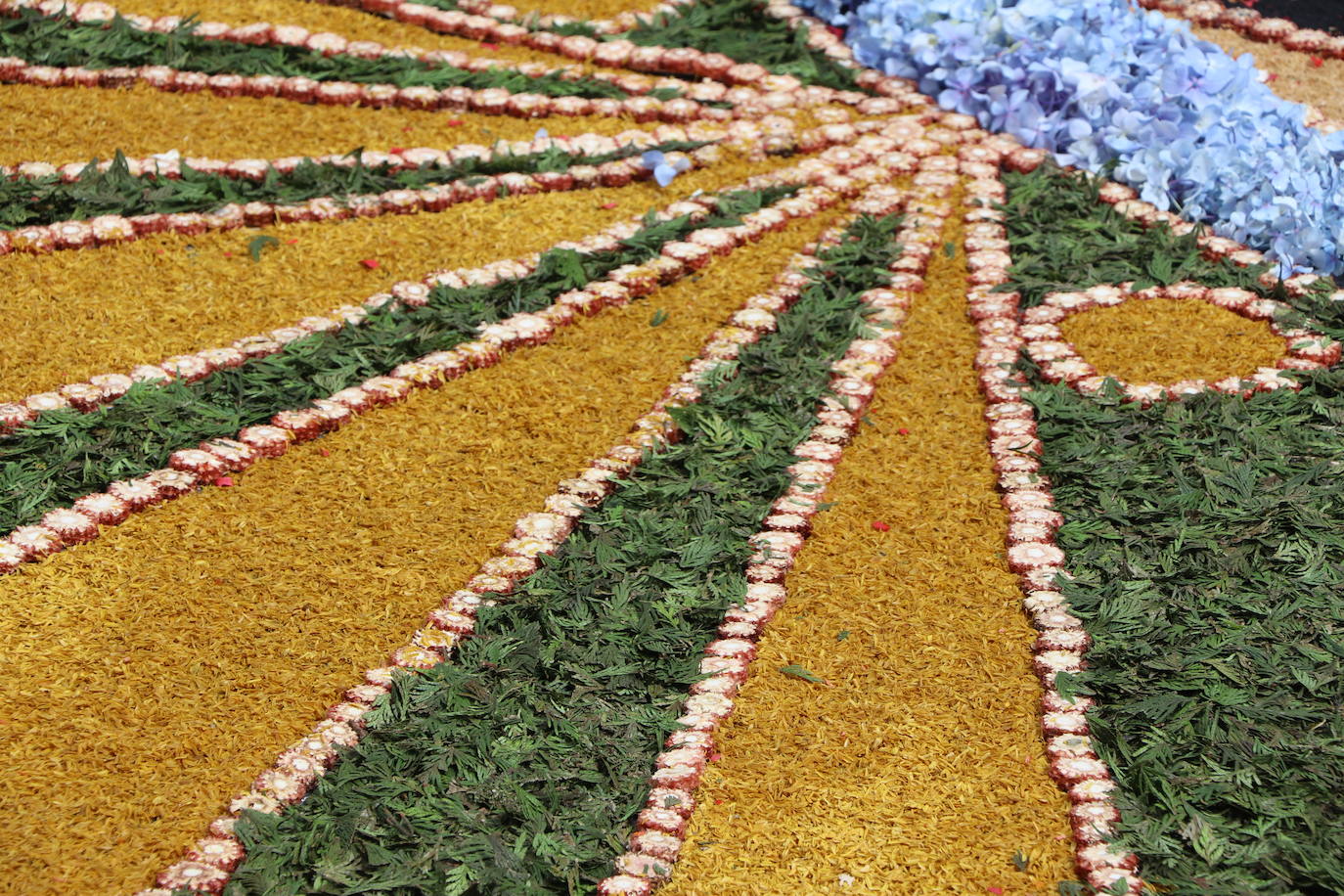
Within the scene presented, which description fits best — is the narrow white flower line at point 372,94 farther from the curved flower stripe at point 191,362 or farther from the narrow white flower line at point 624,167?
the curved flower stripe at point 191,362

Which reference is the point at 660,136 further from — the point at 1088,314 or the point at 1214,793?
the point at 1214,793

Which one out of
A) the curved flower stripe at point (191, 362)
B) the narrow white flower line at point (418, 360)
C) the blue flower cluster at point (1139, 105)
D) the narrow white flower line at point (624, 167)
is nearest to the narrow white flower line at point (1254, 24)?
the blue flower cluster at point (1139, 105)

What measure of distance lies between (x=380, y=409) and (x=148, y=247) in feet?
5.27

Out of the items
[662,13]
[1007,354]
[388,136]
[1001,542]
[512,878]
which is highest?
[662,13]

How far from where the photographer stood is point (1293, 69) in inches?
333

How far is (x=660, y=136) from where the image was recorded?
296 inches

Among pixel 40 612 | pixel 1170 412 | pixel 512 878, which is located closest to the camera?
pixel 512 878

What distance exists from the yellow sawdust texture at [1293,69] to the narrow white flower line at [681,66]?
7.10 ft

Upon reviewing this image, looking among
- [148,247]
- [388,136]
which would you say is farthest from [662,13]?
[148,247]

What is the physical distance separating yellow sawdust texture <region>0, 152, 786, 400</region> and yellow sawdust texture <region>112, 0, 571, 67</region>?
1.64m

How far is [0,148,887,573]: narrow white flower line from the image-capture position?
5.12 meters

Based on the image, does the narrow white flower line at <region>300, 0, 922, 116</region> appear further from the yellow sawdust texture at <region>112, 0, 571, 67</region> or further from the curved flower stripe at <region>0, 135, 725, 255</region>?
the curved flower stripe at <region>0, 135, 725, 255</region>

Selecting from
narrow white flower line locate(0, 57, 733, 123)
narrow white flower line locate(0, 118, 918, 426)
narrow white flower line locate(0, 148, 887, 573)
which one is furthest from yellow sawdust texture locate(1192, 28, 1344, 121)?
narrow white flower line locate(0, 57, 733, 123)

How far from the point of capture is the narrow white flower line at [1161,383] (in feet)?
19.3
